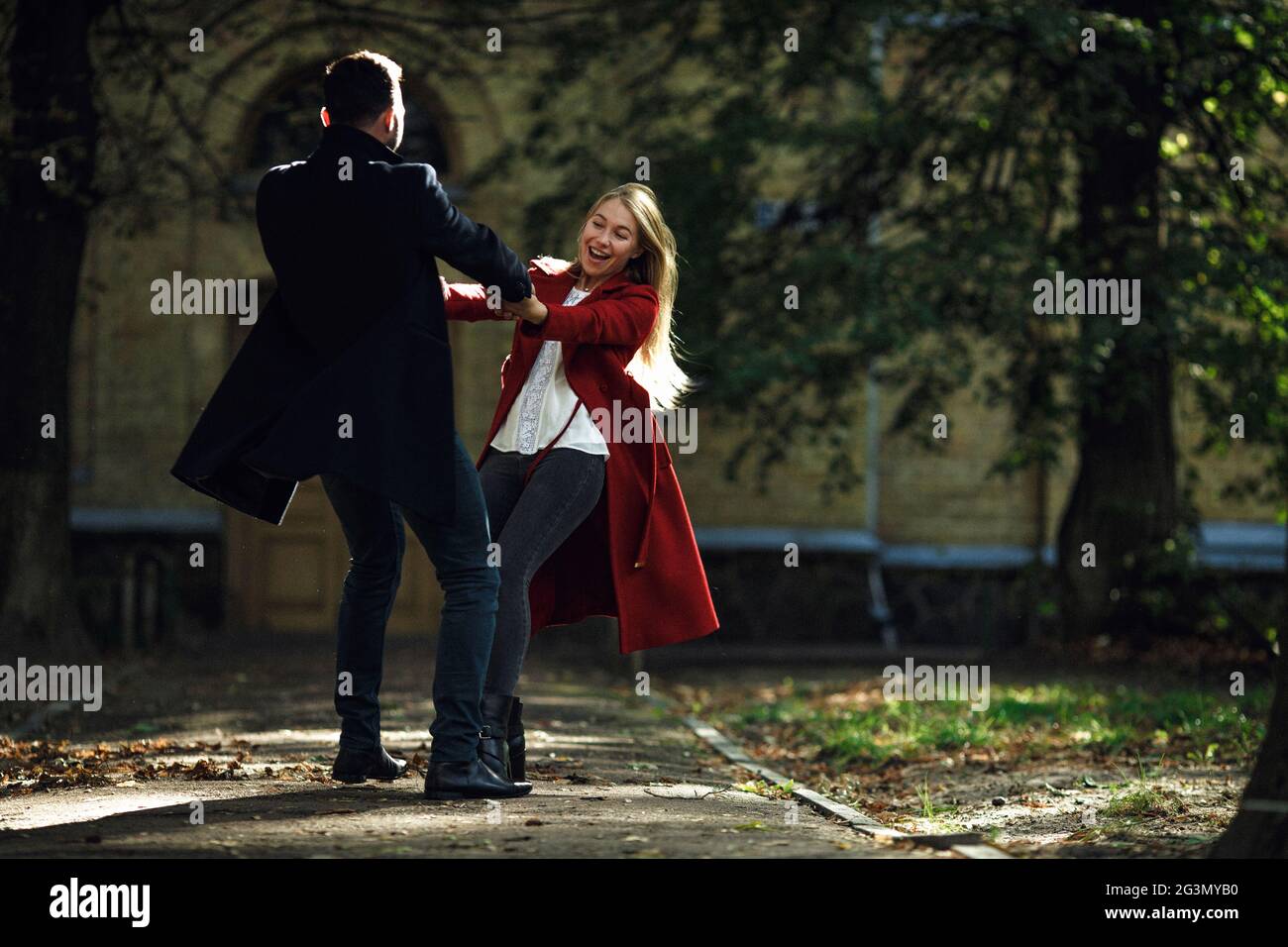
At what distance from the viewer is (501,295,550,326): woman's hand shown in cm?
516

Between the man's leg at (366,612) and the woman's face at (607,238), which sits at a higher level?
the woman's face at (607,238)

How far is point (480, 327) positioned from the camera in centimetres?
1809

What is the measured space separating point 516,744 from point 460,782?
549mm

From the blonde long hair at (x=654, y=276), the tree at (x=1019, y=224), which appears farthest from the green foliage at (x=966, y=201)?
the blonde long hair at (x=654, y=276)

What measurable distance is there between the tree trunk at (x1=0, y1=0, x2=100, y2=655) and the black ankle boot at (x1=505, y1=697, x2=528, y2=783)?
6653 millimetres

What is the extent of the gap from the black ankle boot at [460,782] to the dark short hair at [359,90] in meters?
1.99

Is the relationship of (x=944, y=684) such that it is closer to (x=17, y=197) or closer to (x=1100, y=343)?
(x=1100, y=343)

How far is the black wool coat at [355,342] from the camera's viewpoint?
16.1ft

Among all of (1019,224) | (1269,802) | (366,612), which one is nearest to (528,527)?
(366,612)

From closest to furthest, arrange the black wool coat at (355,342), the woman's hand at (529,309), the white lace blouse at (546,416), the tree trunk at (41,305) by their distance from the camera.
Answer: the black wool coat at (355,342) < the woman's hand at (529,309) < the white lace blouse at (546,416) < the tree trunk at (41,305)

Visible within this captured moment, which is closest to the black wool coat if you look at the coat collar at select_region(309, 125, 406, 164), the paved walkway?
the coat collar at select_region(309, 125, 406, 164)

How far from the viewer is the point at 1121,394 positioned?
13.7m

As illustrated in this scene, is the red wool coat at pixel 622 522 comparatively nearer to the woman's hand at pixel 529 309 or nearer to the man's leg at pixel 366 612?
the woman's hand at pixel 529 309
